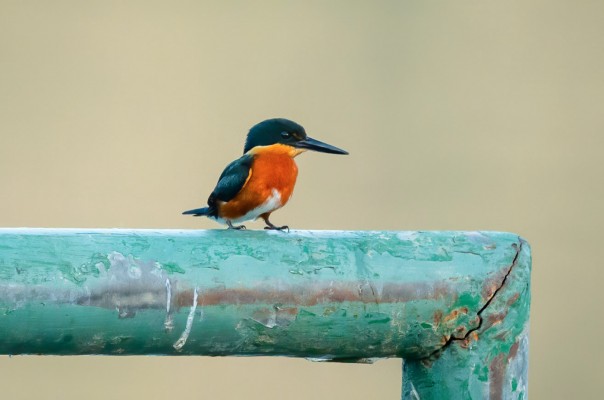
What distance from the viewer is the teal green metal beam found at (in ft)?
3.78

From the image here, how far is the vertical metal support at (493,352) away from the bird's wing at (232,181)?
3.24 feet

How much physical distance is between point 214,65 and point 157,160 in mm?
1650

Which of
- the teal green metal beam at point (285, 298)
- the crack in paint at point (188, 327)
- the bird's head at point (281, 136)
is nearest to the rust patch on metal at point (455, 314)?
the teal green metal beam at point (285, 298)

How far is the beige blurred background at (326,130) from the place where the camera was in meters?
6.88

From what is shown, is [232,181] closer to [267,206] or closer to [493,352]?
[267,206]

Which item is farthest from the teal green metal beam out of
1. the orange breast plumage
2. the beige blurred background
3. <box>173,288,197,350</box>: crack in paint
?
the beige blurred background

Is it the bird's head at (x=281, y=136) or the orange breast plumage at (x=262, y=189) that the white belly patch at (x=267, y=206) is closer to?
the orange breast plumage at (x=262, y=189)

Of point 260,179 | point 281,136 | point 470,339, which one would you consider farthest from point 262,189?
point 470,339

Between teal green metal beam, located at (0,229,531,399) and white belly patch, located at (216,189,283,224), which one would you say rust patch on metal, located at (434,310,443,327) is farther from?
white belly patch, located at (216,189,283,224)

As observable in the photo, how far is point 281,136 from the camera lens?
93.7 inches

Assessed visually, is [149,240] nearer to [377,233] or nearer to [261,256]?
[261,256]

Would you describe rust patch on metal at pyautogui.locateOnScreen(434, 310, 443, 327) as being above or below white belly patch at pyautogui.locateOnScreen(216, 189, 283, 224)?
below

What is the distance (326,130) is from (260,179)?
576cm

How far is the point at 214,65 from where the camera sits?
9500 mm
